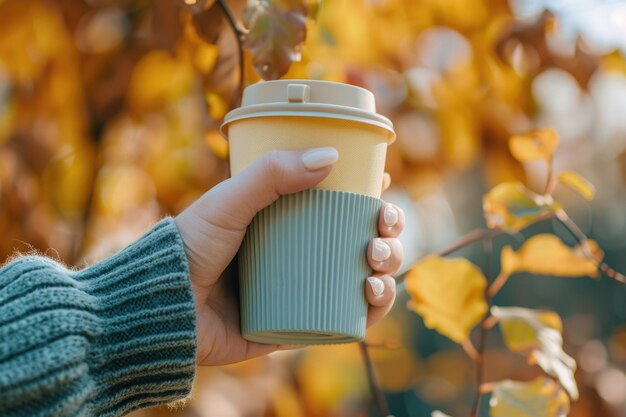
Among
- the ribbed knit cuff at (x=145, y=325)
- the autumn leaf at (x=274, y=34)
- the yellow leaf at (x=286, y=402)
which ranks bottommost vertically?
the yellow leaf at (x=286, y=402)

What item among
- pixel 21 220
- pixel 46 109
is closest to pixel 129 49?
pixel 46 109

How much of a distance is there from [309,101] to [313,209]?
0.11 meters

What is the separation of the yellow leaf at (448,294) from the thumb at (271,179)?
0.88ft

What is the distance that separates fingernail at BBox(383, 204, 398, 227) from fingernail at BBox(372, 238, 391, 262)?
0.07ft

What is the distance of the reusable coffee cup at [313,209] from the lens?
2.63 feet

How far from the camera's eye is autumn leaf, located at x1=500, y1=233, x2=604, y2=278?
1061 millimetres

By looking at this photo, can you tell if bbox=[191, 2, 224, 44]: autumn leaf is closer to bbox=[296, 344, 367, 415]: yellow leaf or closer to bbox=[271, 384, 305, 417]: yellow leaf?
bbox=[271, 384, 305, 417]: yellow leaf

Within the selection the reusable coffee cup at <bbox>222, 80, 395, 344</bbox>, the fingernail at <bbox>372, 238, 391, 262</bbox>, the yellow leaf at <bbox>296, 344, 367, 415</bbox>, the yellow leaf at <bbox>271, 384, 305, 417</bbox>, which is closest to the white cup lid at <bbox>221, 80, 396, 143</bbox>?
the reusable coffee cup at <bbox>222, 80, 395, 344</bbox>

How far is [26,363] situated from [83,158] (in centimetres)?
111

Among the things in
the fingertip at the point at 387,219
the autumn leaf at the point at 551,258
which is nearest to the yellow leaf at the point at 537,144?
the autumn leaf at the point at 551,258

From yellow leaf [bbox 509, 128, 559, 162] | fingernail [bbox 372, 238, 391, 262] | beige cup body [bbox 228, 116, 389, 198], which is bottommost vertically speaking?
fingernail [bbox 372, 238, 391, 262]

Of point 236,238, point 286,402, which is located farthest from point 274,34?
point 286,402

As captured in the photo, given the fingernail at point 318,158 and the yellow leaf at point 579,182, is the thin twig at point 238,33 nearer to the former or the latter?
the fingernail at point 318,158

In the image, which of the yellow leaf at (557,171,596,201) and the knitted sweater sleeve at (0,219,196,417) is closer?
the knitted sweater sleeve at (0,219,196,417)
